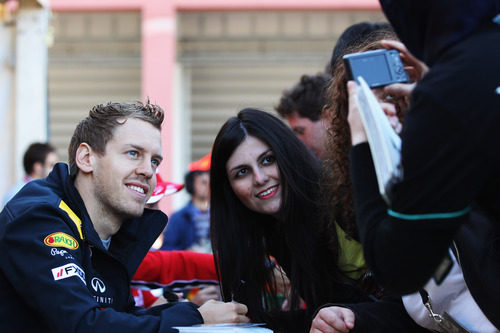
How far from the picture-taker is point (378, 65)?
1621 mm

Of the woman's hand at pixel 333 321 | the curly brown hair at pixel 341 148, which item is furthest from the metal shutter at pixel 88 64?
the woman's hand at pixel 333 321

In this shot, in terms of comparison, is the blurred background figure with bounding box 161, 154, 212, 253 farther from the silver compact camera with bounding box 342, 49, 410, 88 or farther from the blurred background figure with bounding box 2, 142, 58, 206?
the silver compact camera with bounding box 342, 49, 410, 88

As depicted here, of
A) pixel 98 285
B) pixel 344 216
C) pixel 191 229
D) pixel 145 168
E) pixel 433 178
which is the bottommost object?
pixel 191 229

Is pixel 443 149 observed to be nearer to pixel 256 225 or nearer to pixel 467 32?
pixel 467 32

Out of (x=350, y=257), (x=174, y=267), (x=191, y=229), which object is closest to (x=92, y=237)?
(x=174, y=267)

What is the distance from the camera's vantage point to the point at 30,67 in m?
5.25

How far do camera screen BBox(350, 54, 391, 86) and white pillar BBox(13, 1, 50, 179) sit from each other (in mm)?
4070

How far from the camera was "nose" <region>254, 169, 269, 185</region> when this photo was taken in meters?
3.01

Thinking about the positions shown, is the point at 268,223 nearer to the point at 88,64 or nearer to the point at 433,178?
the point at 433,178

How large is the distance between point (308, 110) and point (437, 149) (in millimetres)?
2763

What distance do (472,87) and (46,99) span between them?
449 centimetres

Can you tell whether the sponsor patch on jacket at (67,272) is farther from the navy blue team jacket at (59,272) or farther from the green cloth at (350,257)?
the green cloth at (350,257)

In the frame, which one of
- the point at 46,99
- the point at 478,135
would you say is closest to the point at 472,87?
the point at 478,135

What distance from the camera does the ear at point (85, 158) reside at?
2.55m
